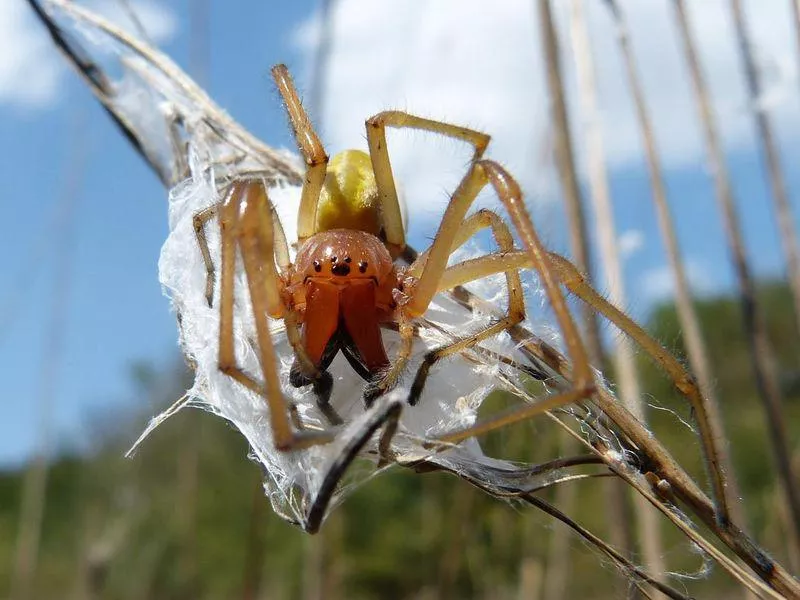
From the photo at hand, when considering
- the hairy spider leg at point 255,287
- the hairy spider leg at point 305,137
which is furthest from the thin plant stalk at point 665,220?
the hairy spider leg at point 255,287

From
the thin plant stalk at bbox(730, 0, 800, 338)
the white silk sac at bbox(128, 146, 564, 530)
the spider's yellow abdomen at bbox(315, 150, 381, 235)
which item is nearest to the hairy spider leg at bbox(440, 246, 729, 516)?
the white silk sac at bbox(128, 146, 564, 530)

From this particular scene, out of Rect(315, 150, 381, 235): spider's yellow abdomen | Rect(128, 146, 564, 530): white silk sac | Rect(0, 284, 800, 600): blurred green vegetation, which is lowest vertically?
Rect(0, 284, 800, 600): blurred green vegetation

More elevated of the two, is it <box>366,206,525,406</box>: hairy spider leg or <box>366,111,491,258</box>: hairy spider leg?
<box>366,111,491,258</box>: hairy spider leg

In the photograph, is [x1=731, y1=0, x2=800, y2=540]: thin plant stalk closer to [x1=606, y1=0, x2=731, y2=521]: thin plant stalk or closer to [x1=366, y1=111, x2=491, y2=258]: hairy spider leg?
[x1=606, y1=0, x2=731, y2=521]: thin plant stalk

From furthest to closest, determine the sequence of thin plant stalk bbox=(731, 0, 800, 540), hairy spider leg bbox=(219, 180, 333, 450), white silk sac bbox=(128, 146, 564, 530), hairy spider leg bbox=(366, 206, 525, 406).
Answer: thin plant stalk bbox=(731, 0, 800, 540) → hairy spider leg bbox=(366, 206, 525, 406) → white silk sac bbox=(128, 146, 564, 530) → hairy spider leg bbox=(219, 180, 333, 450)

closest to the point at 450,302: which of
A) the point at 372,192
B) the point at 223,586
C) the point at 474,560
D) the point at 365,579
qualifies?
the point at 372,192

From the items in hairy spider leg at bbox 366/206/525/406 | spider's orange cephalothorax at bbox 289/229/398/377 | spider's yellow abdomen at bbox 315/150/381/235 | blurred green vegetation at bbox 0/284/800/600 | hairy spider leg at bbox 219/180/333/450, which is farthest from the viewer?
blurred green vegetation at bbox 0/284/800/600

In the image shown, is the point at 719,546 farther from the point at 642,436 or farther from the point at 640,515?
the point at 640,515

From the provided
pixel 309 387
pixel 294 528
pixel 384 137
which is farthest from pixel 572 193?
pixel 294 528
